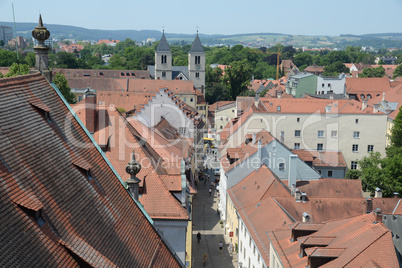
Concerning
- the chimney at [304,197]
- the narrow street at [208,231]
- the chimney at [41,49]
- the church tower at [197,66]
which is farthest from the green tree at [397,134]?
the church tower at [197,66]

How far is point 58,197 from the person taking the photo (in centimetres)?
1087

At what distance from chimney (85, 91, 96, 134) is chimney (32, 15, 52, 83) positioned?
1276cm

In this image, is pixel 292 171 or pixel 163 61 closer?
pixel 292 171

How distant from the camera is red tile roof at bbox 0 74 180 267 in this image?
9250 millimetres

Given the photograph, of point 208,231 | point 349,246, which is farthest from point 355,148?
point 349,246

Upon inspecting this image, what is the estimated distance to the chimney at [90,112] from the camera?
86.5ft

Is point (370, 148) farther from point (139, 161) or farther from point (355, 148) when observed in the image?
point (139, 161)

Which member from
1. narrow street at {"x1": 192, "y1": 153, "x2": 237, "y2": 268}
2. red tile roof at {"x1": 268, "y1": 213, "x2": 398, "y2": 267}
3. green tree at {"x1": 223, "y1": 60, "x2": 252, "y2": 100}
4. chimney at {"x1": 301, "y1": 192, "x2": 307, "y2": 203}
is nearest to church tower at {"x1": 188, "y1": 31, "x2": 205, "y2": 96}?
green tree at {"x1": 223, "y1": 60, "x2": 252, "y2": 100}

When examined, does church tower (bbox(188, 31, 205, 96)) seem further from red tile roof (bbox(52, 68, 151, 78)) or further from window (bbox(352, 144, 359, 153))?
window (bbox(352, 144, 359, 153))

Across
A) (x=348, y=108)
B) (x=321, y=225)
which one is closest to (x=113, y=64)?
(x=348, y=108)

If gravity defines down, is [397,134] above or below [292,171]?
below

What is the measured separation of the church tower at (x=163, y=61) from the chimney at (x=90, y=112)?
9433 centimetres

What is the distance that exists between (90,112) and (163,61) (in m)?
95.7

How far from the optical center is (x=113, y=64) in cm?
17812
